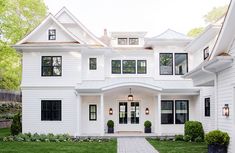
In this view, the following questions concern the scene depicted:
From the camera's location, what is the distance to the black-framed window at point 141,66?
77.3 feet

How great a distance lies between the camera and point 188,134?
18.5 m

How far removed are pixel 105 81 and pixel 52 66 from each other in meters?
3.60

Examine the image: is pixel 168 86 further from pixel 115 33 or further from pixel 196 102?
pixel 115 33

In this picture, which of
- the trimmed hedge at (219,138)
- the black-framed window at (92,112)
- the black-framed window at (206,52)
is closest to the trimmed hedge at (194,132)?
the black-framed window at (206,52)

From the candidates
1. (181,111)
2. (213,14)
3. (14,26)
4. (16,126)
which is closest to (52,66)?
(16,126)

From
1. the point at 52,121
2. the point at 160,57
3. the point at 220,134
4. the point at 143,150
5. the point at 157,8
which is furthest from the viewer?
the point at 157,8

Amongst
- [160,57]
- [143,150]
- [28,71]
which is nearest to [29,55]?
[28,71]

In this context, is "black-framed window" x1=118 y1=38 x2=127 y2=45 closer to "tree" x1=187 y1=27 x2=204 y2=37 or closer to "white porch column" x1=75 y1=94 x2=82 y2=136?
"white porch column" x1=75 y1=94 x2=82 y2=136

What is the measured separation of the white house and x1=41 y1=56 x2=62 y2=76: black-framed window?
0.06m

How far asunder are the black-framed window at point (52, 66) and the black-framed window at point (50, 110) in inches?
68.4

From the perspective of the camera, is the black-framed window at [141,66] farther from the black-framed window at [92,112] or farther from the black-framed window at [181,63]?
the black-framed window at [92,112]

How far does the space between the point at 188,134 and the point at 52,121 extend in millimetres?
8201

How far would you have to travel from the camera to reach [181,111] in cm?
2275

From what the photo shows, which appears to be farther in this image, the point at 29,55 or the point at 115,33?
the point at 115,33
